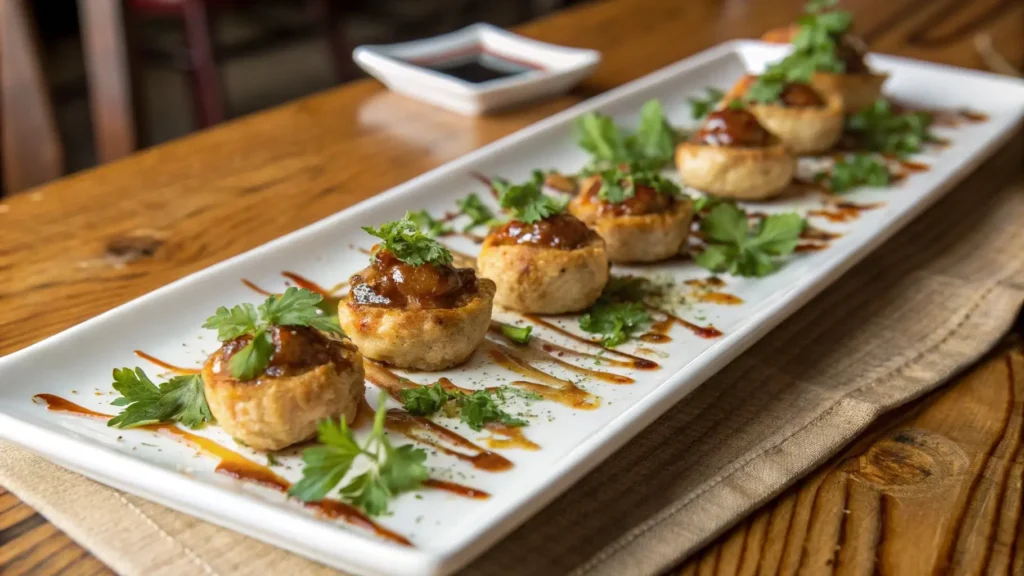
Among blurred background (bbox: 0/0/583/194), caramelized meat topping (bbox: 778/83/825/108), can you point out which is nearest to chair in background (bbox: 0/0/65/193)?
blurred background (bbox: 0/0/583/194)

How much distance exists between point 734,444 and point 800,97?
202cm

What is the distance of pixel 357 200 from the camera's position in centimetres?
363

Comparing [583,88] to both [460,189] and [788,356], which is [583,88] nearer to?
[460,189]

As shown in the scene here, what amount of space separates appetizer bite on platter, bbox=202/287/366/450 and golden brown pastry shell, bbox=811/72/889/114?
2.69m

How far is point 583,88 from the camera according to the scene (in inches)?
187

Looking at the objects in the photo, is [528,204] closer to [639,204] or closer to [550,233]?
[550,233]

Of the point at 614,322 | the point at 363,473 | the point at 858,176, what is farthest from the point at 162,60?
the point at 363,473

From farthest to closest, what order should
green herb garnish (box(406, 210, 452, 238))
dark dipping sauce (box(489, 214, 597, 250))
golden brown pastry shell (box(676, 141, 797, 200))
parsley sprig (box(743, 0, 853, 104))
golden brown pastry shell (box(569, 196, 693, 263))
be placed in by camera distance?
parsley sprig (box(743, 0, 853, 104)) → golden brown pastry shell (box(676, 141, 797, 200)) → green herb garnish (box(406, 210, 452, 238)) → golden brown pastry shell (box(569, 196, 693, 263)) → dark dipping sauce (box(489, 214, 597, 250))

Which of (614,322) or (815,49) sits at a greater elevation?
(815,49)

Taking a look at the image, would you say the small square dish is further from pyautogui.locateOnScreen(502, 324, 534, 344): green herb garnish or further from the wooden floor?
the wooden floor

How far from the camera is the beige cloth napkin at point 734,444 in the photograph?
6.55 feet

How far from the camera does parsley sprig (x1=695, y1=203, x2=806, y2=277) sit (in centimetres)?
310

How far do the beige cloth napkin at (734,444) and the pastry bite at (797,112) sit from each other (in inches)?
25.5

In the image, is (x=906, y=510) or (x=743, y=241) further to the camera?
(x=743, y=241)
